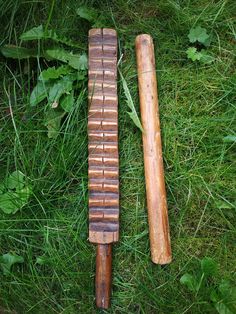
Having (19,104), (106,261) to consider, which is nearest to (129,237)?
(106,261)

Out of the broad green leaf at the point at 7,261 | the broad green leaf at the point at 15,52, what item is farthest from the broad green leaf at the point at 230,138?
the broad green leaf at the point at 7,261

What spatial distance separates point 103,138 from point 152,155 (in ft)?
0.78

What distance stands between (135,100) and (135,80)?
0.10 m

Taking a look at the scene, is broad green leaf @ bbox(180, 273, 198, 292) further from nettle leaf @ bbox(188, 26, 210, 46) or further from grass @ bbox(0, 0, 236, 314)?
nettle leaf @ bbox(188, 26, 210, 46)

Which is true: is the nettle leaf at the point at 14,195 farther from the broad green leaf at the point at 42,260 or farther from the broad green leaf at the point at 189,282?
the broad green leaf at the point at 189,282

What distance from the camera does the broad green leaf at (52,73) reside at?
2087mm

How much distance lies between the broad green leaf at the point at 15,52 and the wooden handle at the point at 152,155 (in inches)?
20.7

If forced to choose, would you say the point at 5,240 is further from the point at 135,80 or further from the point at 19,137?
the point at 135,80

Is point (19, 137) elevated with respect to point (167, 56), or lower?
lower

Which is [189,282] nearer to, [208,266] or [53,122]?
[208,266]

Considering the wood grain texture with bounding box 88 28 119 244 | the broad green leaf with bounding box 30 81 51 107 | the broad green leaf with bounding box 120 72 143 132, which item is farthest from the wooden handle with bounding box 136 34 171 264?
the broad green leaf with bounding box 30 81 51 107

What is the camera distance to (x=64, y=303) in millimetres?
2082

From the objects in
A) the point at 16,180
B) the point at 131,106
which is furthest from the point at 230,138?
the point at 16,180

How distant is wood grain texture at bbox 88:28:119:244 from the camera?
2021 millimetres
